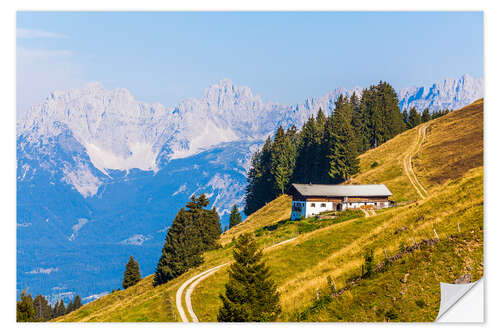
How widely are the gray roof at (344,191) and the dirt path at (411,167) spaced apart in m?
6.02

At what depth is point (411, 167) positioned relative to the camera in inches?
3647

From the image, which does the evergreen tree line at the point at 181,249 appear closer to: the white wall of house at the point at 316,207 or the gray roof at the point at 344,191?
the white wall of house at the point at 316,207

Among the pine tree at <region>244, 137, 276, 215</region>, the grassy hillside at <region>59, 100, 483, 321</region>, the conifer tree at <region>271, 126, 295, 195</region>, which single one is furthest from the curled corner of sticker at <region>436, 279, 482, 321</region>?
the pine tree at <region>244, 137, 276, 215</region>

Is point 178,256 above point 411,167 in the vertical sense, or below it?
below

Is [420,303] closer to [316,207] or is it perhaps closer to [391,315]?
[391,315]

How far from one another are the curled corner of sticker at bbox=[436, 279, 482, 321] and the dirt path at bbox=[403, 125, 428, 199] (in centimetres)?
4521

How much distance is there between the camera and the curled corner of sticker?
29906 mm

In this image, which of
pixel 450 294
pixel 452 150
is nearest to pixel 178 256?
pixel 450 294

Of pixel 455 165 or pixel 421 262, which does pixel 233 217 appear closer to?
pixel 455 165

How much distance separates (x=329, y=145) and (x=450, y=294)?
80030mm
